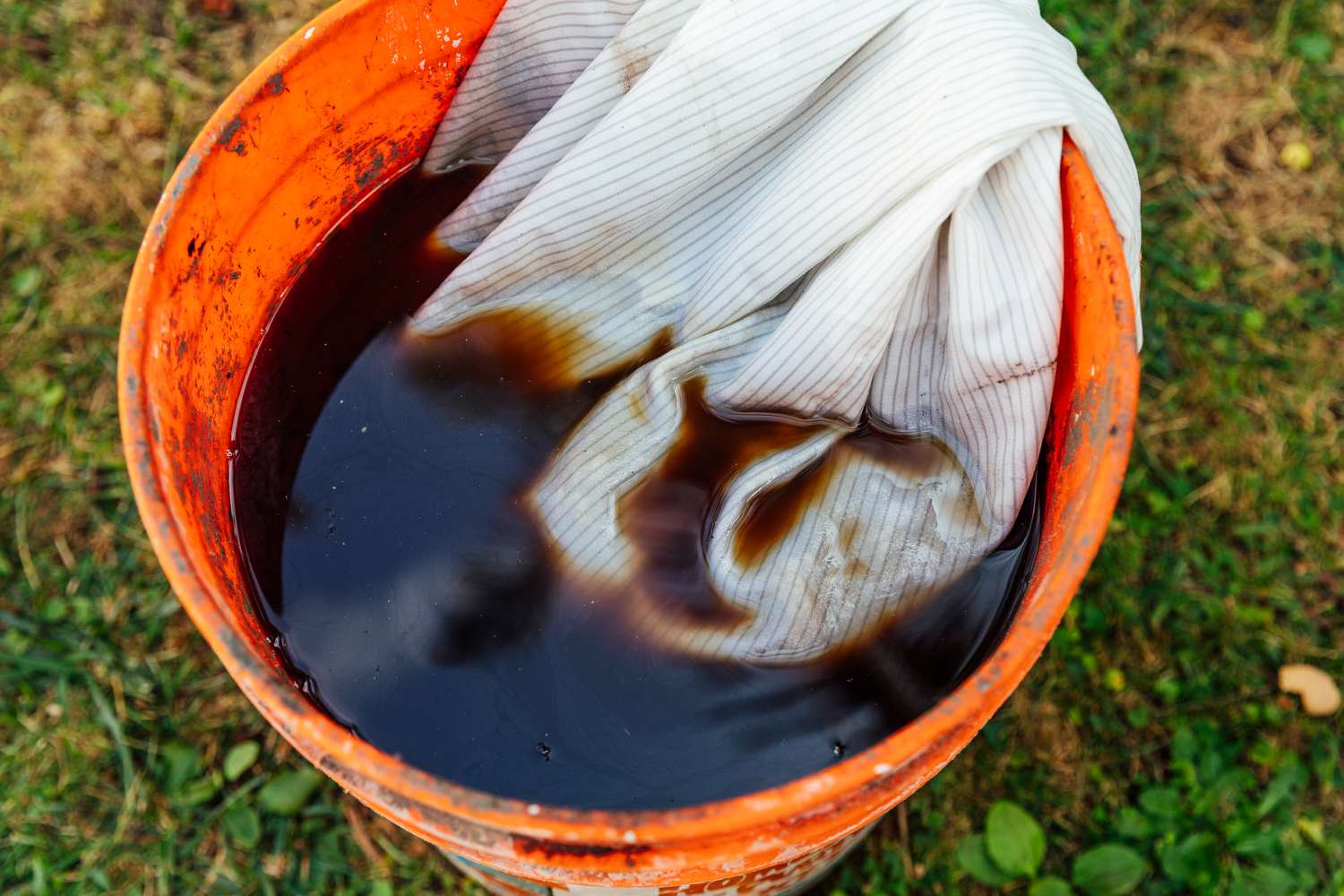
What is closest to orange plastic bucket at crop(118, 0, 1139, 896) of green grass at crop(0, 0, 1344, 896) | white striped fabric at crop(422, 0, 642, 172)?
white striped fabric at crop(422, 0, 642, 172)

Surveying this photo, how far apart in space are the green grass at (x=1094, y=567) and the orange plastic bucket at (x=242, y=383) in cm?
37

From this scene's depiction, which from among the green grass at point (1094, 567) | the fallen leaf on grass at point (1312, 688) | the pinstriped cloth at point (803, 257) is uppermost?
the pinstriped cloth at point (803, 257)

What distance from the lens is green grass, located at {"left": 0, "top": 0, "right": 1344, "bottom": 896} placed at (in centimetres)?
143

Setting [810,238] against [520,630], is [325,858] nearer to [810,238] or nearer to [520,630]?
[520,630]

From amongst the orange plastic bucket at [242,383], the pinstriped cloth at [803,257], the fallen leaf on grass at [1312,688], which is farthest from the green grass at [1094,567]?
the pinstriped cloth at [803,257]

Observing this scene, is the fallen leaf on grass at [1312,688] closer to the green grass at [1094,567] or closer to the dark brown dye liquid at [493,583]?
the green grass at [1094,567]

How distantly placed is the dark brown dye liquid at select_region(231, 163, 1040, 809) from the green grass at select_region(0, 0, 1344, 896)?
452mm

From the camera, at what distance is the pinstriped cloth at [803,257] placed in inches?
39.5

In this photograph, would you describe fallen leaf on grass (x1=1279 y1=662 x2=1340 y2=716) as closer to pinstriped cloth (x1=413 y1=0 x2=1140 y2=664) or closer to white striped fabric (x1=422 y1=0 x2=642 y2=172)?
pinstriped cloth (x1=413 y1=0 x2=1140 y2=664)

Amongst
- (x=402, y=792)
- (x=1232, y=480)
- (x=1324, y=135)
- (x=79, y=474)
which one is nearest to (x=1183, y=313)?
(x=1232, y=480)

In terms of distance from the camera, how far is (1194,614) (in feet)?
5.05

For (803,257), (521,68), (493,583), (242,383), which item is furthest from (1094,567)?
(242,383)

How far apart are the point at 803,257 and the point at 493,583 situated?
1.46ft

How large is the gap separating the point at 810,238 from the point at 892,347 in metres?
0.14
